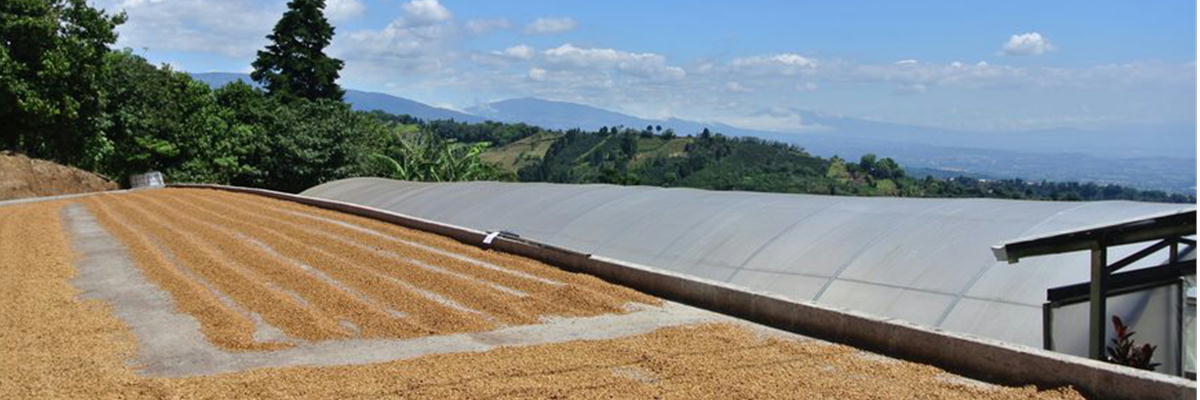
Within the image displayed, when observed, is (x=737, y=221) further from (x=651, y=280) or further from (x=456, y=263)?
(x=456, y=263)

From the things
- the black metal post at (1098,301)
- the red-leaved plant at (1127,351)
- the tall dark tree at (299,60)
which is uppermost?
the tall dark tree at (299,60)

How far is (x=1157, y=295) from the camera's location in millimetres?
8383

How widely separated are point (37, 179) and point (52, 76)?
4266mm

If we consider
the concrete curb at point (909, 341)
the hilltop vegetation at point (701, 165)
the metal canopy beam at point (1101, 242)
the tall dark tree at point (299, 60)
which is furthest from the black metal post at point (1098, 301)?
the tall dark tree at point (299, 60)

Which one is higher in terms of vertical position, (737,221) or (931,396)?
(737,221)

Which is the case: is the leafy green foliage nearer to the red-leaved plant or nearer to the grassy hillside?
the grassy hillside

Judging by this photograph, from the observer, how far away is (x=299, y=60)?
60.2 metres

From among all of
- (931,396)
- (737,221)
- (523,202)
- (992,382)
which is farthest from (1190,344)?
(523,202)

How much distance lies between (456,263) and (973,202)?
8.30 m

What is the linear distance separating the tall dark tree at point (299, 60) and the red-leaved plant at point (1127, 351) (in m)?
57.7

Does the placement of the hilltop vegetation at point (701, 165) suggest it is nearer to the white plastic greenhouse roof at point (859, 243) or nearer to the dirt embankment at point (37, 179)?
the dirt embankment at point (37, 179)

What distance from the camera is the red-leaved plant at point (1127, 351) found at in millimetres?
7805

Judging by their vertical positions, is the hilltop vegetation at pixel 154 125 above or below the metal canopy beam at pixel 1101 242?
above

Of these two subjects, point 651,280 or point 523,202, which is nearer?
point 651,280
